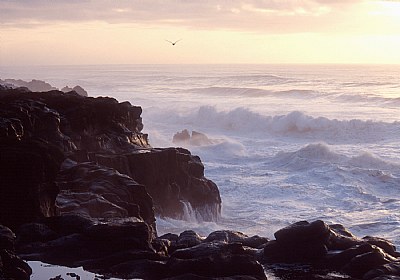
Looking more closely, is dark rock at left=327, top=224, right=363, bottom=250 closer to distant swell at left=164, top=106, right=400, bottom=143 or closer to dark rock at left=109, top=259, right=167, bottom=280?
dark rock at left=109, top=259, right=167, bottom=280

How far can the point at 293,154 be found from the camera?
53.6 m

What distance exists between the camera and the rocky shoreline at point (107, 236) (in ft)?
64.0

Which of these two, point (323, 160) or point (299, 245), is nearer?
point (299, 245)

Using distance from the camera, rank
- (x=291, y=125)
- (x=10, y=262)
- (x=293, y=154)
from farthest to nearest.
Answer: (x=291, y=125)
(x=293, y=154)
(x=10, y=262)

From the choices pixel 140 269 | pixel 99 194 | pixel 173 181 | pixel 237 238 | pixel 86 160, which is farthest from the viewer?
pixel 173 181

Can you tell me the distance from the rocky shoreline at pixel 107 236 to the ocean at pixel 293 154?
5497 mm

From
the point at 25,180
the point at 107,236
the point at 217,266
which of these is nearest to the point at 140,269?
the point at 107,236

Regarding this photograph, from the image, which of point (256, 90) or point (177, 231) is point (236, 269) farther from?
point (256, 90)

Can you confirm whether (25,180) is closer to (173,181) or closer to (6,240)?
(6,240)

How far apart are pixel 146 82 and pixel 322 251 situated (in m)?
164

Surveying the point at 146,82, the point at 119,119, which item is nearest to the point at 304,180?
the point at 119,119

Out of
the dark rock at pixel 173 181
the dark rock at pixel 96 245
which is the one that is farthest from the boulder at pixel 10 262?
the dark rock at pixel 173 181

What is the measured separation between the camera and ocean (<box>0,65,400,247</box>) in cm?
3453

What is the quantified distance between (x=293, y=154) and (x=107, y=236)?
34.7 meters
